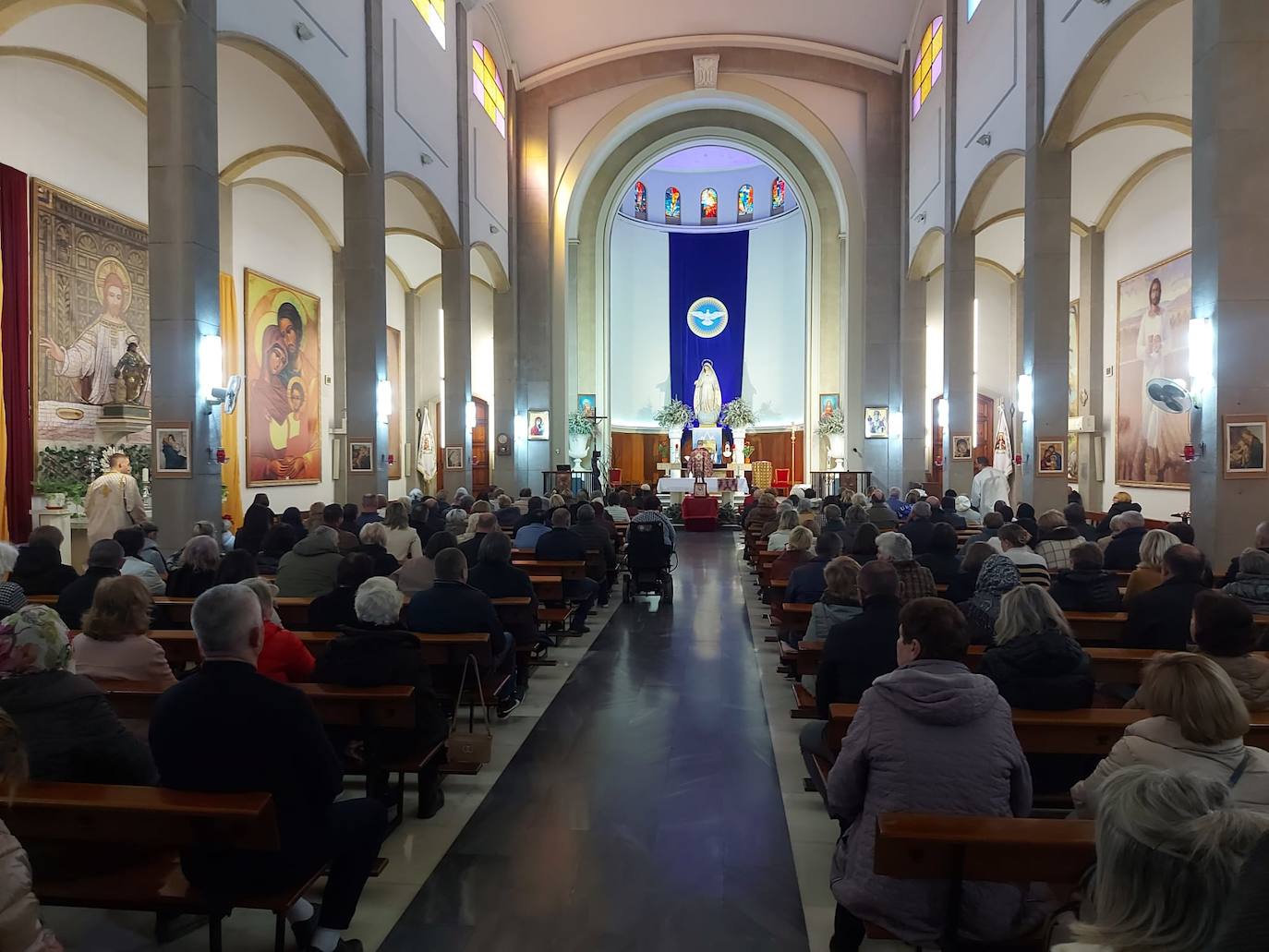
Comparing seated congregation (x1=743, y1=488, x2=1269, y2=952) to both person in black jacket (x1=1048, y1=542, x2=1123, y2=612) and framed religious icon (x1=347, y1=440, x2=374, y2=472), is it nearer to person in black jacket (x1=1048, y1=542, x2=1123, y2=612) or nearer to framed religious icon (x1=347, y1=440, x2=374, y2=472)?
person in black jacket (x1=1048, y1=542, x2=1123, y2=612)

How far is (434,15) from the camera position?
14133 mm

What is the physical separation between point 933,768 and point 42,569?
5.12 m

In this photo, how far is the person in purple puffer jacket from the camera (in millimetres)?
2258

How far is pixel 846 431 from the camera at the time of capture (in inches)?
766

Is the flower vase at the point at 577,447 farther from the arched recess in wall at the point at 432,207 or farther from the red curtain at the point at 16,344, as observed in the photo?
the red curtain at the point at 16,344

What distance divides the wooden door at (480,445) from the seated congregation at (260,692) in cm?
1385

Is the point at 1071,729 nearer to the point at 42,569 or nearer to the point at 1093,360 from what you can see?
the point at 42,569

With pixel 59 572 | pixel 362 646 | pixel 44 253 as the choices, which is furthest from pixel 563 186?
pixel 362 646

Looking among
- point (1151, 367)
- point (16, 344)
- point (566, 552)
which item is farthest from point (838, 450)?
point (16, 344)

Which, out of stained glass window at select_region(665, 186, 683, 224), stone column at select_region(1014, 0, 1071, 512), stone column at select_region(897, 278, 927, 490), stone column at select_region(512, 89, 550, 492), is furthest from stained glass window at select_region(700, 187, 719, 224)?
Answer: stone column at select_region(1014, 0, 1071, 512)

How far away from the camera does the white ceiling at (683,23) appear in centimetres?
1741

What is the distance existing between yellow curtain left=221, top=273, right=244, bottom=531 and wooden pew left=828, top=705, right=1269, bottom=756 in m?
12.3

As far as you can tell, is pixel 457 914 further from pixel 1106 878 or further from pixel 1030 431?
pixel 1030 431

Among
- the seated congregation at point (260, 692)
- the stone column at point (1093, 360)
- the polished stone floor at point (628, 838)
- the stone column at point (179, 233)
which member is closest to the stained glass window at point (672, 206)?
the stone column at point (1093, 360)
